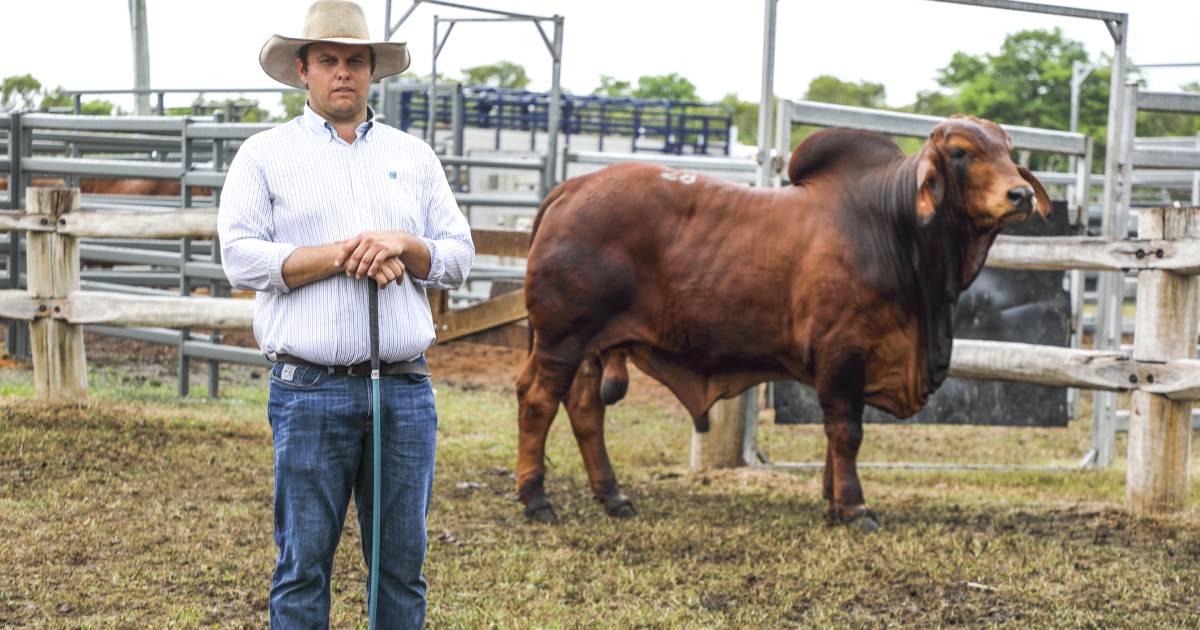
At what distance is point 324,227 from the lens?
135 inches

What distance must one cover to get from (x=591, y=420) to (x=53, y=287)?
10.1 ft

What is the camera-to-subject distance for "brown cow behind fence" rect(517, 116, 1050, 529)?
600cm

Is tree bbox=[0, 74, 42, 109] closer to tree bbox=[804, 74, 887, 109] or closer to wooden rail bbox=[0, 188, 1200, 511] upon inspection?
wooden rail bbox=[0, 188, 1200, 511]

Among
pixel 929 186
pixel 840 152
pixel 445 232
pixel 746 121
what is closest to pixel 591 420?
pixel 840 152

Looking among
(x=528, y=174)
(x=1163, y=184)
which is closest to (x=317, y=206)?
(x=1163, y=184)

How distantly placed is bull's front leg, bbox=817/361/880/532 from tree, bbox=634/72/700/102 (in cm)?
7880

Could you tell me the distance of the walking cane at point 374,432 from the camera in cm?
335

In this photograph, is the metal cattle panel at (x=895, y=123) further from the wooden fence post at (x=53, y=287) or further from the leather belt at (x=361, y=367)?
the leather belt at (x=361, y=367)

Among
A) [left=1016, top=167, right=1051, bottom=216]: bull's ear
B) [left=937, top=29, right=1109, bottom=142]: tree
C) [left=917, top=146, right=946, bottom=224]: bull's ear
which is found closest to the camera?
[left=917, top=146, right=946, bottom=224]: bull's ear

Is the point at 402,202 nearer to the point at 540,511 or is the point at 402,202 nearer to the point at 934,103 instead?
the point at 540,511

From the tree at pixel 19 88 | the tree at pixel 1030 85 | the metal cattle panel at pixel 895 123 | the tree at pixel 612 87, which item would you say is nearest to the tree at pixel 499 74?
the tree at pixel 612 87

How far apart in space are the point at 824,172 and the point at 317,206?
3.45m

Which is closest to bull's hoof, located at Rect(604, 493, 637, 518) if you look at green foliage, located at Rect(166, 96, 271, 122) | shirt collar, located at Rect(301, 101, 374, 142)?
shirt collar, located at Rect(301, 101, 374, 142)

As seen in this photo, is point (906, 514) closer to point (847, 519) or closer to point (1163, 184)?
point (847, 519)
